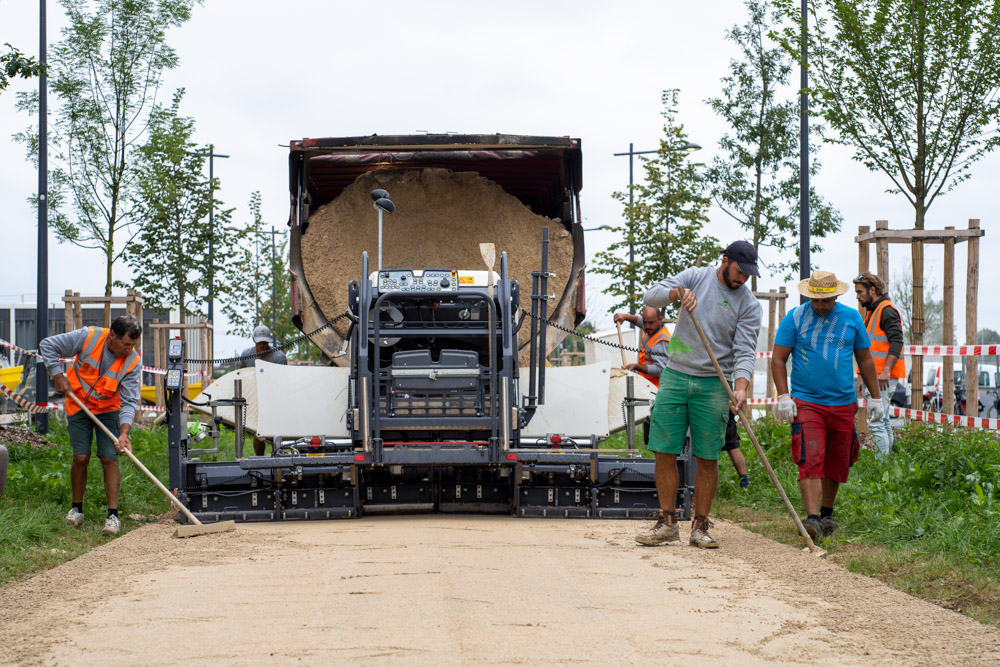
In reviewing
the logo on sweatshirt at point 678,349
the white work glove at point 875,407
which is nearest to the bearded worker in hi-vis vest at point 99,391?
the logo on sweatshirt at point 678,349

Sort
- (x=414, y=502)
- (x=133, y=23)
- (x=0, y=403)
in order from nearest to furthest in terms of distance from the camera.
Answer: (x=414, y=502), (x=0, y=403), (x=133, y=23)

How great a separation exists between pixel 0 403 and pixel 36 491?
5994 mm

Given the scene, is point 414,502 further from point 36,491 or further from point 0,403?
point 0,403

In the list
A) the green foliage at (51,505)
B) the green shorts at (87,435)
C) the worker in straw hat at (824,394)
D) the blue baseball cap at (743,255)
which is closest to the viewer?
the green foliage at (51,505)

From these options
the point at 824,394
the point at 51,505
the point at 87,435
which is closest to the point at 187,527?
the point at 87,435

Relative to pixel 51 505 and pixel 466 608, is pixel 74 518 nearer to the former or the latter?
pixel 51 505

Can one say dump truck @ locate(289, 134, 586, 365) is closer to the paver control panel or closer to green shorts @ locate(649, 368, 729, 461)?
the paver control panel

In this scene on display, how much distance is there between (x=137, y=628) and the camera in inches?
189

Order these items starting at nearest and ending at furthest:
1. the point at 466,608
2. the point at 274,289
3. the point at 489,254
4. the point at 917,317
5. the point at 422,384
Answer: the point at 466,608 < the point at 422,384 < the point at 489,254 < the point at 917,317 < the point at 274,289

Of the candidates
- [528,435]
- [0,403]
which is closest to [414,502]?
[528,435]

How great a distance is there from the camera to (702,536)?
290 inches

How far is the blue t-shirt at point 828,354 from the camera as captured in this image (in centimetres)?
746

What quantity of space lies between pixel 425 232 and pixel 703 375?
3875 millimetres

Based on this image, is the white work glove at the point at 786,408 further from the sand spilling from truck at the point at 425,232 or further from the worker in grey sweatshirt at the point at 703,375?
the sand spilling from truck at the point at 425,232
